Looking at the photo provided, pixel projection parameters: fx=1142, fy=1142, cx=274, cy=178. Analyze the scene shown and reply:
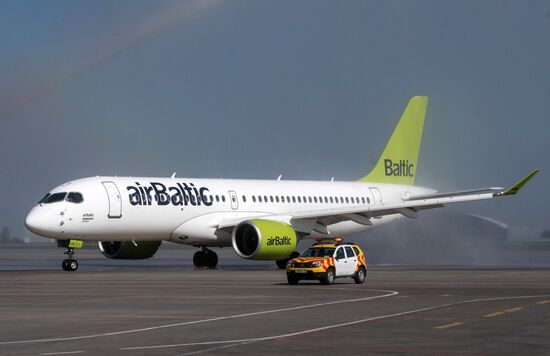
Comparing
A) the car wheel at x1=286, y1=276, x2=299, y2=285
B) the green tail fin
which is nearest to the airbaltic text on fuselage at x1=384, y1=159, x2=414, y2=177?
the green tail fin

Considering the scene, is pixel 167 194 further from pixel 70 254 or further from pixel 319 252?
pixel 319 252

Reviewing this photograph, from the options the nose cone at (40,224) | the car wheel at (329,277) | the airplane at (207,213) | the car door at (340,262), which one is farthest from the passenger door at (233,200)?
the car wheel at (329,277)

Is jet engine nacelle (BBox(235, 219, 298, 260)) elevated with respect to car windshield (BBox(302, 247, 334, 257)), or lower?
elevated

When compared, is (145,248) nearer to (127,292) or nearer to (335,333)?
(127,292)

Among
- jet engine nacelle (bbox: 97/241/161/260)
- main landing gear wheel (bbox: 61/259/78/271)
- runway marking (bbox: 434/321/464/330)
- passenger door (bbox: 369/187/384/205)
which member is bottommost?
runway marking (bbox: 434/321/464/330)

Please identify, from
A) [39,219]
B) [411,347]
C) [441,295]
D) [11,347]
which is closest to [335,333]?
[411,347]

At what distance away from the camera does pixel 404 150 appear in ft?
241

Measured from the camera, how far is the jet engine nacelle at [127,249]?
59.2 metres

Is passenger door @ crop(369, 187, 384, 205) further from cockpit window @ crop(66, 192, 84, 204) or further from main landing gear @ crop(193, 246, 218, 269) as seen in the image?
cockpit window @ crop(66, 192, 84, 204)

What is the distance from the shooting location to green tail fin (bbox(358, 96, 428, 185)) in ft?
236

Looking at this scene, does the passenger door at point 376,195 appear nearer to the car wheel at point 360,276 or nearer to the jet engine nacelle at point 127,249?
the jet engine nacelle at point 127,249

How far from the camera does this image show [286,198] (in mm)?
63344

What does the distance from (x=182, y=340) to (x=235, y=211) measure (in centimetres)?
3879

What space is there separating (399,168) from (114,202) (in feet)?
81.7
